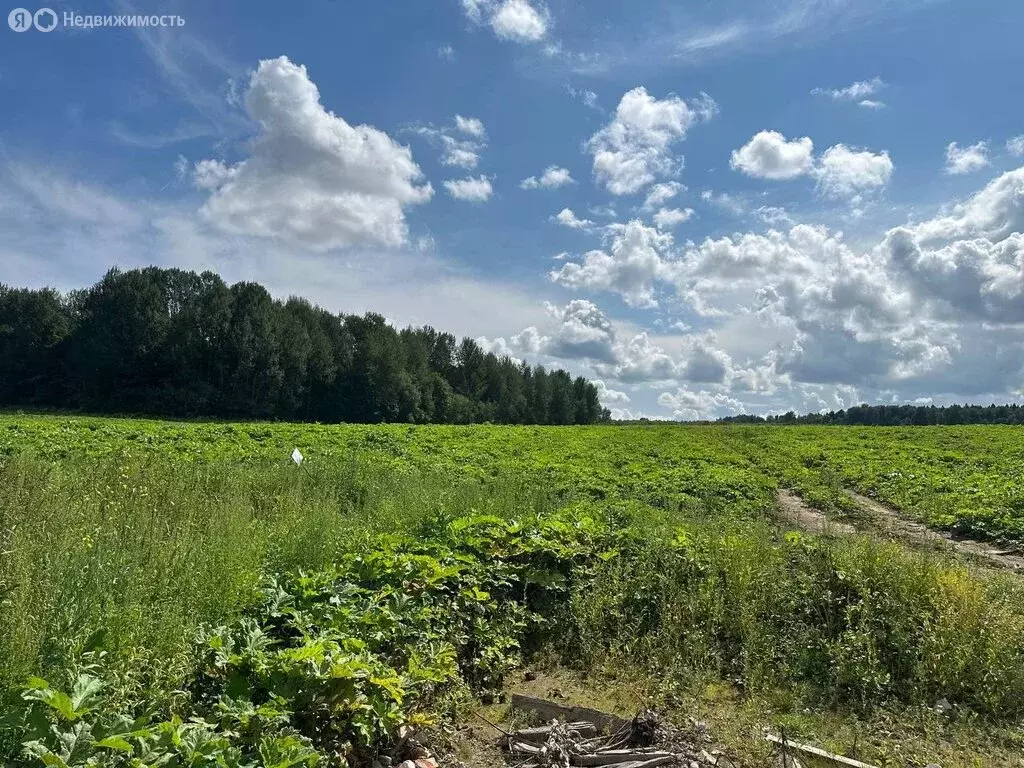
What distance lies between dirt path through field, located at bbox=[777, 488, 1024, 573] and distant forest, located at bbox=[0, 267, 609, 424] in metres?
52.0

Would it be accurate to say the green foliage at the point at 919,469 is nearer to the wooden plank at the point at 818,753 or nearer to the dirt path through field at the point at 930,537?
the dirt path through field at the point at 930,537

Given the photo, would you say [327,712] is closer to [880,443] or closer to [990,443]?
[880,443]

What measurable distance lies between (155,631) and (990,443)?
34036 mm

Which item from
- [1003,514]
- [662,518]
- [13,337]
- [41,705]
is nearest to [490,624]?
[41,705]

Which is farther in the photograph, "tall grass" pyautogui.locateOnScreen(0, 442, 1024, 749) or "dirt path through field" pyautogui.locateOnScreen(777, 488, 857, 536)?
"dirt path through field" pyautogui.locateOnScreen(777, 488, 857, 536)

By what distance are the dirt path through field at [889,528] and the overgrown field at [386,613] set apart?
2849 millimetres

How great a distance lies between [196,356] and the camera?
190ft

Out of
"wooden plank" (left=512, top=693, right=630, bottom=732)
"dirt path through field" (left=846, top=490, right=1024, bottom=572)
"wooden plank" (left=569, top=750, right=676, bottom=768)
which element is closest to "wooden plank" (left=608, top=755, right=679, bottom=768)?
"wooden plank" (left=569, top=750, right=676, bottom=768)

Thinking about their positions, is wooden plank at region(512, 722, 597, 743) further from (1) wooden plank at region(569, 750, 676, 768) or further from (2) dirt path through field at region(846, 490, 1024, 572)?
(2) dirt path through field at region(846, 490, 1024, 572)

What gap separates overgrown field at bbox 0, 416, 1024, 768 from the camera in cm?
305

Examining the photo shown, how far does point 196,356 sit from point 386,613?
6104 centimetres

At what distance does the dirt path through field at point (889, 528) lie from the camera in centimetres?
1032

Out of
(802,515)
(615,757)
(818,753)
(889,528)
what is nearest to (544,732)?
(615,757)

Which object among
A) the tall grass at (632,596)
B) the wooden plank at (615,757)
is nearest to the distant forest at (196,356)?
the tall grass at (632,596)
